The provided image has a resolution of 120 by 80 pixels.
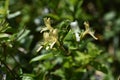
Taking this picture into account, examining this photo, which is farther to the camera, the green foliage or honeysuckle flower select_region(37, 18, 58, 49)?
the green foliage

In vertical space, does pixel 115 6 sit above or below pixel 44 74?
above

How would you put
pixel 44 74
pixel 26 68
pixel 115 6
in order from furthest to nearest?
pixel 115 6 → pixel 26 68 → pixel 44 74

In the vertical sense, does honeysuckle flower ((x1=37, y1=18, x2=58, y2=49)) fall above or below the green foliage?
below

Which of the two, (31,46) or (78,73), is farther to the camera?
(31,46)

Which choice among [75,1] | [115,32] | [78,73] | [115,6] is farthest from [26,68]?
[115,6]

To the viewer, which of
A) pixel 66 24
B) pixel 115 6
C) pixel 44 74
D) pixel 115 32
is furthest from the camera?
pixel 115 6

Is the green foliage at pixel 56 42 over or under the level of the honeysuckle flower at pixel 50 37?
over

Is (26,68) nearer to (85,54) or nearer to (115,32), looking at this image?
(85,54)

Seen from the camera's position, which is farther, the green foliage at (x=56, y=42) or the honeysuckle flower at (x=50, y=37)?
Result: the green foliage at (x=56, y=42)
